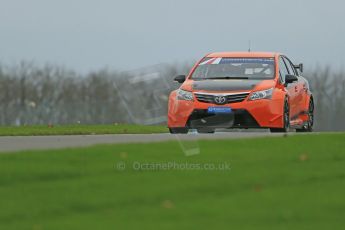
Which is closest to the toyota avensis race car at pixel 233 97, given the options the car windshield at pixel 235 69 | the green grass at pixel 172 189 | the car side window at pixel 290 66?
the car windshield at pixel 235 69

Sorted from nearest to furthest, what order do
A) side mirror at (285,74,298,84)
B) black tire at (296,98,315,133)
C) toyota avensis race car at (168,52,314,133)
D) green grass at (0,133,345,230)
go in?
1. green grass at (0,133,345,230)
2. toyota avensis race car at (168,52,314,133)
3. side mirror at (285,74,298,84)
4. black tire at (296,98,315,133)

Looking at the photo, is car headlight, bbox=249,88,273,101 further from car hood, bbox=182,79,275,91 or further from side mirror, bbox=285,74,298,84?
side mirror, bbox=285,74,298,84

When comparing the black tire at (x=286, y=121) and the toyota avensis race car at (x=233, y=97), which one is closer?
the toyota avensis race car at (x=233, y=97)

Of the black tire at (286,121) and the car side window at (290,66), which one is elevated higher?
the car side window at (290,66)

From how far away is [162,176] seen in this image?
Answer: 1047cm

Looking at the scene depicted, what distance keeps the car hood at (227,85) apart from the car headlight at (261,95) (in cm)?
10

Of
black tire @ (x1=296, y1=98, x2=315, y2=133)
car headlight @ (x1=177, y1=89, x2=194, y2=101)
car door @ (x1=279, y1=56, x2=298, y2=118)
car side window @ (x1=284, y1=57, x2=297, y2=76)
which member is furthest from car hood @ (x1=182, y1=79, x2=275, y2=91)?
black tire @ (x1=296, y1=98, x2=315, y2=133)

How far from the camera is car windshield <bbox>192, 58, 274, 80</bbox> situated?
1916 centimetres

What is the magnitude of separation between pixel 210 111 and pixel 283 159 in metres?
5.96

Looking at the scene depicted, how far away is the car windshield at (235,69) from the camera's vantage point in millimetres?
19156

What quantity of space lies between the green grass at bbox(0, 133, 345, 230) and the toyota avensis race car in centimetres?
485

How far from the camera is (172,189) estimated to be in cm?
973

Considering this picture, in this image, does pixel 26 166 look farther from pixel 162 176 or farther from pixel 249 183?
pixel 249 183

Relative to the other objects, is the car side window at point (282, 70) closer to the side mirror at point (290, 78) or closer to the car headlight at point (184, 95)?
the side mirror at point (290, 78)
